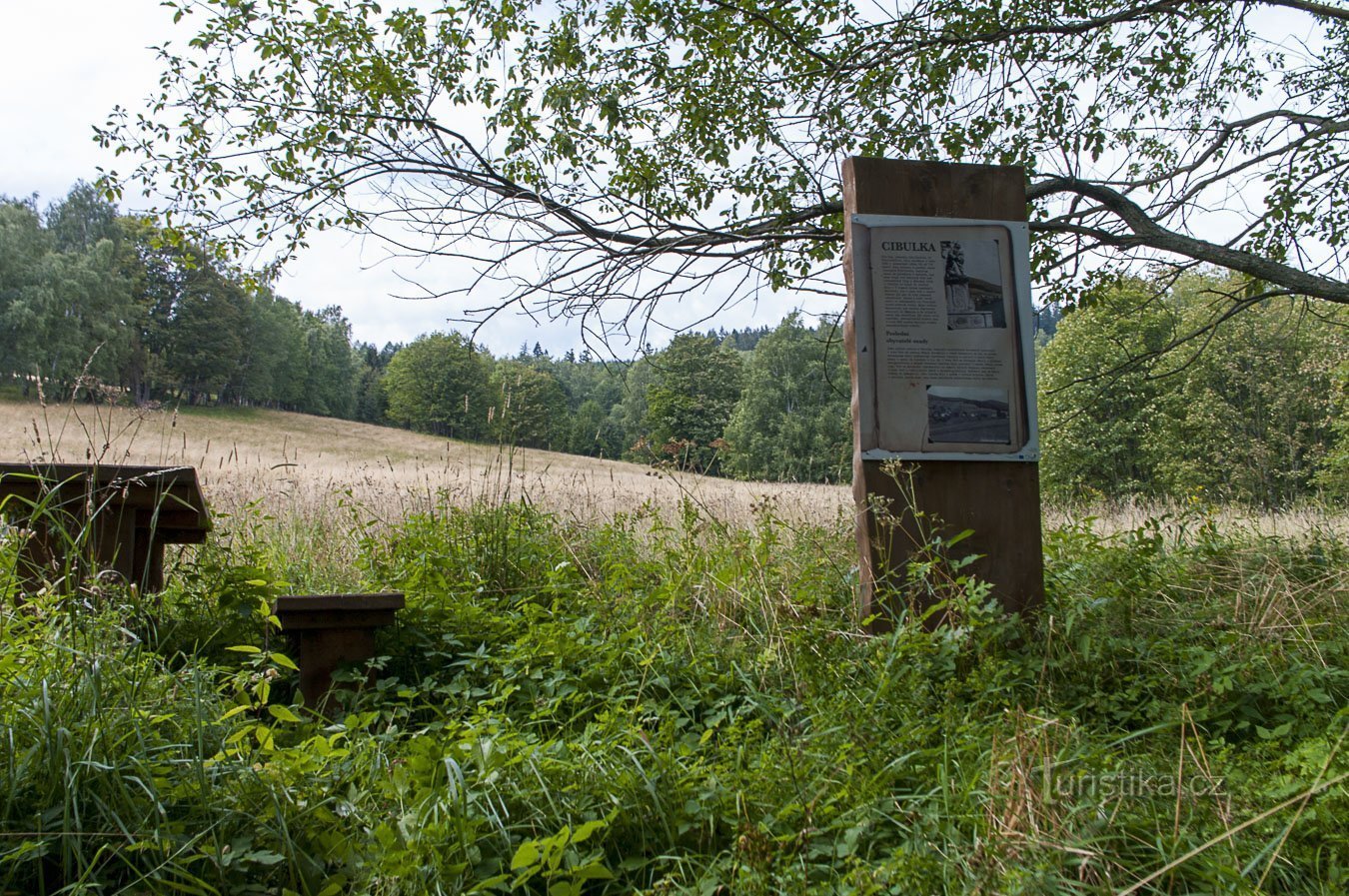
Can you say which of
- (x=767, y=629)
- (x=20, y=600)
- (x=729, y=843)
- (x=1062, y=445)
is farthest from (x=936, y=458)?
(x=1062, y=445)

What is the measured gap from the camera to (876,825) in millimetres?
2061

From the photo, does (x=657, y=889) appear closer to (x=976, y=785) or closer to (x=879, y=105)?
(x=976, y=785)

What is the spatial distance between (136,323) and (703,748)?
5500 centimetres

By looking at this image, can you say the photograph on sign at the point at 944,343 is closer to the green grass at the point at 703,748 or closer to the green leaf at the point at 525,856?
the green grass at the point at 703,748

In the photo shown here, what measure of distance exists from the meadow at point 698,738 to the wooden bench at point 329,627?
17 cm

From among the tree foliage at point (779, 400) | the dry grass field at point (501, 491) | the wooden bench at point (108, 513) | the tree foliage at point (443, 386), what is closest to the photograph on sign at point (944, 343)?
the dry grass field at point (501, 491)

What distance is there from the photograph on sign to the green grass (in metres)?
0.75

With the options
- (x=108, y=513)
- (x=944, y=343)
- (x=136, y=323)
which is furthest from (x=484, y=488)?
(x=136, y=323)

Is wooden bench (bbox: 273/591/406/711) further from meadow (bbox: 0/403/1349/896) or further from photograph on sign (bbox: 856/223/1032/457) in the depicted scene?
photograph on sign (bbox: 856/223/1032/457)

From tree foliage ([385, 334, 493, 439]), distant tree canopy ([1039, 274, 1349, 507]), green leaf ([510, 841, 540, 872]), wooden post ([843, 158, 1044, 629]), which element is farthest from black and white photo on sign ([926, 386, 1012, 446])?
distant tree canopy ([1039, 274, 1349, 507])

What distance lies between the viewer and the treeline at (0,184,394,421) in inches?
1609

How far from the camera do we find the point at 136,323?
47844 millimetres

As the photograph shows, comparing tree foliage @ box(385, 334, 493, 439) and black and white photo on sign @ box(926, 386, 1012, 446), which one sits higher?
tree foliage @ box(385, 334, 493, 439)

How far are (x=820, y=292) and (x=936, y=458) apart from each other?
2.24m
